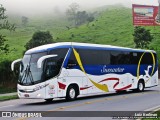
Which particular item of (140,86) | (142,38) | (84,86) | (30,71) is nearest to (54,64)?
(30,71)

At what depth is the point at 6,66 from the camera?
110ft

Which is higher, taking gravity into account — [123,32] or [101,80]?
[123,32]

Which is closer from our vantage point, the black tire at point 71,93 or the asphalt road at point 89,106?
the asphalt road at point 89,106

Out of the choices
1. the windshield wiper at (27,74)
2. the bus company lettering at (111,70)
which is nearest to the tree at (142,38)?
the bus company lettering at (111,70)

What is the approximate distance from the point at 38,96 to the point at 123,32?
87.1 meters

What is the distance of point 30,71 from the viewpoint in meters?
20.6

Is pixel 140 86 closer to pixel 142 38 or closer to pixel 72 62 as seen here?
pixel 72 62

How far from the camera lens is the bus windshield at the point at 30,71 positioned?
2027 cm

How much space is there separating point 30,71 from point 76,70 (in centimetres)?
304

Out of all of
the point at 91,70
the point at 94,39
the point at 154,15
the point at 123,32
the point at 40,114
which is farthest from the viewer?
the point at 123,32

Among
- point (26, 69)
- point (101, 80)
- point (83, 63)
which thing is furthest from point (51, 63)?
point (101, 80)

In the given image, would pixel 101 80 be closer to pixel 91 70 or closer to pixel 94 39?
pixel 91 70

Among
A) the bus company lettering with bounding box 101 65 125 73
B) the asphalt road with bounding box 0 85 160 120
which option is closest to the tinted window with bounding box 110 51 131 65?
the bus company lettering with bounding box 101 65 125 73

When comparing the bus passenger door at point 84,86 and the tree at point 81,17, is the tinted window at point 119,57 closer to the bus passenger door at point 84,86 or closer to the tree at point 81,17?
the bus passenger door at point 84,86
